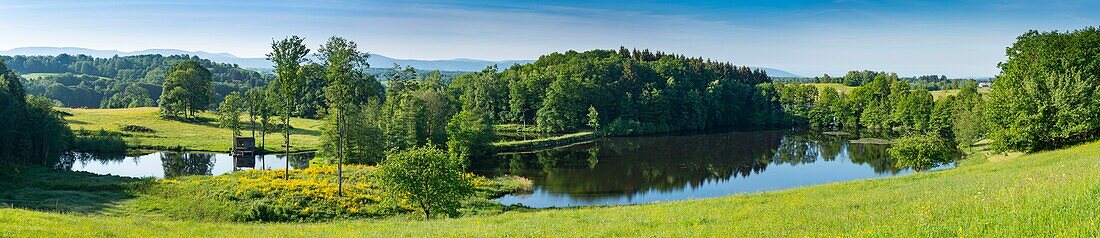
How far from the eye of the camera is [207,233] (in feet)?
63.9

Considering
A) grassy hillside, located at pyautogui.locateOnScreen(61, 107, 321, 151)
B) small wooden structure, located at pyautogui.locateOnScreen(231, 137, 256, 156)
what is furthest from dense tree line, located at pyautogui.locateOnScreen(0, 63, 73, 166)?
grassy hillside, located at pyautogui.locateOnScreen(61, 107, 321, 151)

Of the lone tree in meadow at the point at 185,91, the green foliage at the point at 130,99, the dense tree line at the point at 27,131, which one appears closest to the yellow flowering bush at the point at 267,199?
the dense tree line at the point at 27,131

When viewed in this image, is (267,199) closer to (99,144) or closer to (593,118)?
(99,144)

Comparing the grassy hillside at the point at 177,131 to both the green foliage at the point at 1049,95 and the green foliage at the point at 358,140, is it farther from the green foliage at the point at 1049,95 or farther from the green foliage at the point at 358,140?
the green foliage at the point at 1049,95

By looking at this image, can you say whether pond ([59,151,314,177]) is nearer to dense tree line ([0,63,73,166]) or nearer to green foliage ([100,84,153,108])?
dense tree line ([0,63,73,166])

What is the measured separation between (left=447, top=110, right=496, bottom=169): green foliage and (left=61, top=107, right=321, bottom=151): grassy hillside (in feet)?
57.1

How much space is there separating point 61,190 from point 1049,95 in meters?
61.3

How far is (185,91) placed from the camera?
9594 cm

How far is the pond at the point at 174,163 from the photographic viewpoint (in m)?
56.5

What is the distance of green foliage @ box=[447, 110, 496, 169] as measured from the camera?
198ft

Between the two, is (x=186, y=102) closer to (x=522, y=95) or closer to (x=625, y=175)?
(x=522, y=95)

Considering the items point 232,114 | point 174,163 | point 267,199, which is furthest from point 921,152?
point 232,114

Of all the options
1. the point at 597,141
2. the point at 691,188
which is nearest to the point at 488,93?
the point at 597,141

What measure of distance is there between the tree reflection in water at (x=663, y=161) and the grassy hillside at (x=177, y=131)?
93.4 feet
